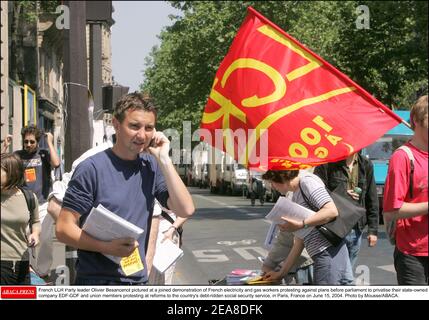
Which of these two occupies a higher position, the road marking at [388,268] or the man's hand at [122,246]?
the man's hand at [122,246]

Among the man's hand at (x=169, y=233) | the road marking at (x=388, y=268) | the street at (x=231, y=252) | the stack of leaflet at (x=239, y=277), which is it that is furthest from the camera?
the road marking at (x=388, y=268)

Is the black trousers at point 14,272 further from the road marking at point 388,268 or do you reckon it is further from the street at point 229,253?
the road marking at point 388,268

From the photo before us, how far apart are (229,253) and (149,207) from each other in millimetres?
10969

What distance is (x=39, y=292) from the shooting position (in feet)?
14.6

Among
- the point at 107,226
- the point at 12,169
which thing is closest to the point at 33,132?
the point at 12,169

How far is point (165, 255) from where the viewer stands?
5.94 meters

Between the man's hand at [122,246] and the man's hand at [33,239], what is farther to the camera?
the man's hand at [33,239]

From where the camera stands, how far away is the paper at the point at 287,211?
18.8 feet

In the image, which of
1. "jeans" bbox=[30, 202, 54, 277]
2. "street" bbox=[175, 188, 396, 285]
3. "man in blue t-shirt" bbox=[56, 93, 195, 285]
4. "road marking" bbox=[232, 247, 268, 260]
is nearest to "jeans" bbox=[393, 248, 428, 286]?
"man in blue t-shirt" bbox=[56, 93, 195, 285]

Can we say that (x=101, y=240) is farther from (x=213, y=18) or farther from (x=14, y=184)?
(x=213, y=18)

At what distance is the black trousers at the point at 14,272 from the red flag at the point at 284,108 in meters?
1.41

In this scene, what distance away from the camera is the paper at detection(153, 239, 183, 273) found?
578cm

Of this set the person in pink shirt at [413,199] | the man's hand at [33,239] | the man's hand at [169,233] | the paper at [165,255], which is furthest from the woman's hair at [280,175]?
the man's hand at [33,239]

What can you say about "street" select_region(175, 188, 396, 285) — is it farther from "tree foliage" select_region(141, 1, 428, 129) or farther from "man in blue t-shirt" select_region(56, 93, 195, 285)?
"tree foliage" select_region(141, 1, 428, 129)
